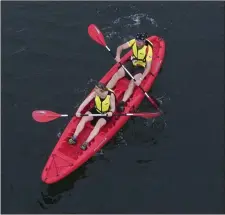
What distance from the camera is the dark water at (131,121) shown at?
48.2ft

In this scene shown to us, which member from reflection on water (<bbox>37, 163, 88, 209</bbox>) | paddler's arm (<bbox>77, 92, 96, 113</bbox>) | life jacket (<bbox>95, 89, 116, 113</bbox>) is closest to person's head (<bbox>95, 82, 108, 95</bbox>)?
life jacket (<bbox>95, 89, 116, 113</bbox>)

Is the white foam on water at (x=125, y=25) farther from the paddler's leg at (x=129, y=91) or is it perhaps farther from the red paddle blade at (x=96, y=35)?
the paddler's leg at (x=129, y=91)

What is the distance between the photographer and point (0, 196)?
14.8 meters

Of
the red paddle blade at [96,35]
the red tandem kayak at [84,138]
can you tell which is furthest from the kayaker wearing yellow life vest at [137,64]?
the red paddle blade at [96,35]

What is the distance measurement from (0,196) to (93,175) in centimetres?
314

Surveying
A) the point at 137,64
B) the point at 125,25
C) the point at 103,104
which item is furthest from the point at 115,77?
the point at 125,25

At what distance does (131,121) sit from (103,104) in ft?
6.53

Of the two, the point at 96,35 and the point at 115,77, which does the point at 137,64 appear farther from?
the point at 96,35

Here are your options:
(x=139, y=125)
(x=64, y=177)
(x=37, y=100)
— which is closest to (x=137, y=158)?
(x=139, y=125)

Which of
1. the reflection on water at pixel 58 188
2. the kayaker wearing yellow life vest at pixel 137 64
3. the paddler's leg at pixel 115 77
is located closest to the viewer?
the reflection on water at pixel 58 188

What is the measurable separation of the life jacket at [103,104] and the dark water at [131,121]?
1.52 m

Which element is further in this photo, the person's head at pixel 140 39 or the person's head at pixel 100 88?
the person's head at pixel 140 39

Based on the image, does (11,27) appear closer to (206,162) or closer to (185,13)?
(185,13)

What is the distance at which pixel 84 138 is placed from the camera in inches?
612
